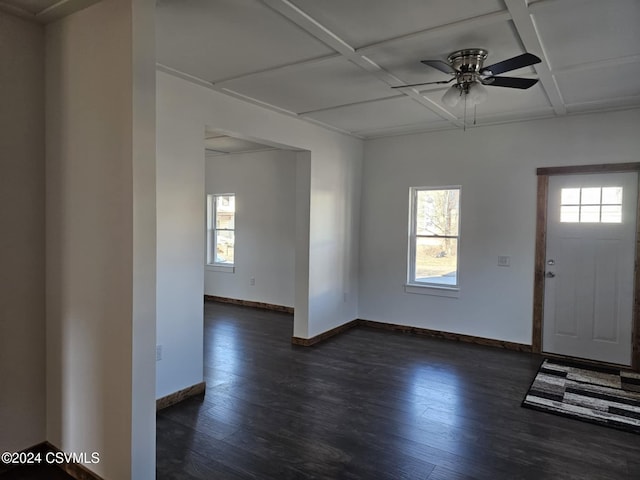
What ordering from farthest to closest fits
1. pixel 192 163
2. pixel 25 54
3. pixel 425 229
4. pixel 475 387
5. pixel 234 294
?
pixel 234 294, pixel 425 229, pixel 475 387, pixel 192 163, pixel 25 54

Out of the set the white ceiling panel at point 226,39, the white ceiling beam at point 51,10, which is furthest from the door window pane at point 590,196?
the white ceiling beam at point 51,10

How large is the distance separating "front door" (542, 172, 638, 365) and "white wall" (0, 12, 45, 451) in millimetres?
4827

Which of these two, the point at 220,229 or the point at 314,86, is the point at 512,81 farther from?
the point at 220,229

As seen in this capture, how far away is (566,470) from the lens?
8.42 ft

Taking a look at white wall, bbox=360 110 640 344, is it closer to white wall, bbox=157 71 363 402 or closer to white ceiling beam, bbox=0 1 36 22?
white wall, bbox=157 71 363 402

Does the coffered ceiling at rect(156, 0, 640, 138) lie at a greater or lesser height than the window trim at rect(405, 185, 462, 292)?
greater

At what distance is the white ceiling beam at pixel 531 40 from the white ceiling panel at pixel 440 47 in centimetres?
5

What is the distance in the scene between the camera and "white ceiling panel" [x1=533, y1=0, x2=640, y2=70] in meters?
2.28

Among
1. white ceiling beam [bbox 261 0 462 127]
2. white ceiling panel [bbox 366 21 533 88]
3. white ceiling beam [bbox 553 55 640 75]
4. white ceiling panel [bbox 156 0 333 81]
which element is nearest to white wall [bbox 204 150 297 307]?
white ceiling beam [bbox 261 0 462 127]

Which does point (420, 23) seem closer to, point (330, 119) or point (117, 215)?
point (117, 215)

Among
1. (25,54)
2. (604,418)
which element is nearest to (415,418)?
(604,418)

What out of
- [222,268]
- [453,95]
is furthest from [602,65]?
[222,268]

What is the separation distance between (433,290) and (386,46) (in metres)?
3.51

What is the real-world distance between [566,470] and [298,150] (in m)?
3.84
